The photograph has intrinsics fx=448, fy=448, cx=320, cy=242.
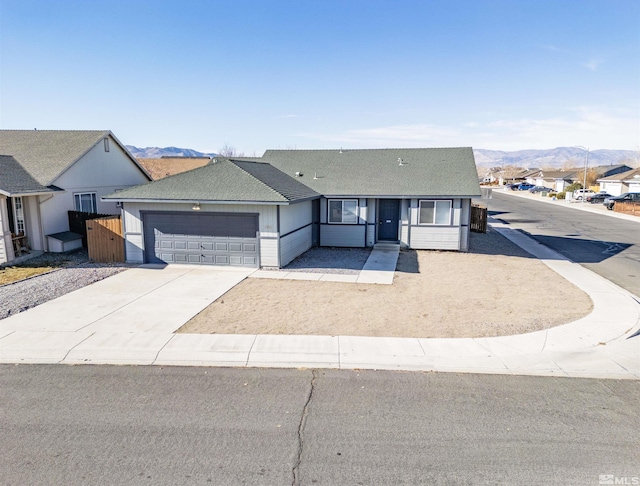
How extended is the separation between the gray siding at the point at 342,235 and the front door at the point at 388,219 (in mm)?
1070

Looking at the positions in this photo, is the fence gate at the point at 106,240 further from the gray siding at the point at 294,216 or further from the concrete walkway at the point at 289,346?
the gray siding at the point at 294,216

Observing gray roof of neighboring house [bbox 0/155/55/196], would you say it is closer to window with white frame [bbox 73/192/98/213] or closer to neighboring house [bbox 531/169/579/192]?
window with white frame [bbox 73/192/98/213]

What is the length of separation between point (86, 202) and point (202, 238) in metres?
8.71

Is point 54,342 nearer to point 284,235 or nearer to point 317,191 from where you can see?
point 284,235

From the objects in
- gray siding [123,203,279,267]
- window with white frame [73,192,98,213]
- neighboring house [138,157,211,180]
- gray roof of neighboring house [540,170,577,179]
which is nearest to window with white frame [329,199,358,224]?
gray siding [123,203,279,267]

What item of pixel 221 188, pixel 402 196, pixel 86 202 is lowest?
pixel 86 202

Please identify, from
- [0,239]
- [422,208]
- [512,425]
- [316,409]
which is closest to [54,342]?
[316,409]

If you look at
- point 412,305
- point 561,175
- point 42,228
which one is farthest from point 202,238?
point 561,175

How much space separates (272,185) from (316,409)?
12308mm

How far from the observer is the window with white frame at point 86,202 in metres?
21.8

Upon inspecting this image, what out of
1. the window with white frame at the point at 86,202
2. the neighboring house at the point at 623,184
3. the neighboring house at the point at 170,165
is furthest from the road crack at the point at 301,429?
the neighboring house at the point at 623,184

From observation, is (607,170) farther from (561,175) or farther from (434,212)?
(434,212)

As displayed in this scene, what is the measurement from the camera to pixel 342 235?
73.2 ft

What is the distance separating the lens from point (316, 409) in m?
7.06
